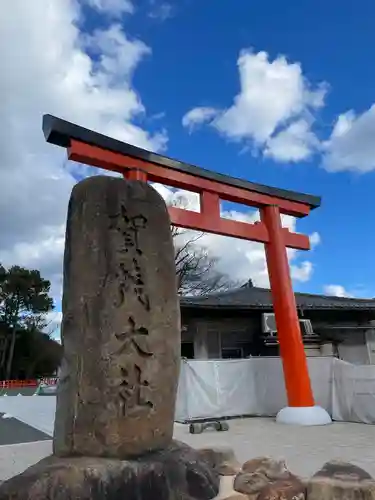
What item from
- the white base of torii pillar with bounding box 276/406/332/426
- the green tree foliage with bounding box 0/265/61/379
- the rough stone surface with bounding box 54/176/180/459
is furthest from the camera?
the green tree foliage with bounding box 0/265/61/379

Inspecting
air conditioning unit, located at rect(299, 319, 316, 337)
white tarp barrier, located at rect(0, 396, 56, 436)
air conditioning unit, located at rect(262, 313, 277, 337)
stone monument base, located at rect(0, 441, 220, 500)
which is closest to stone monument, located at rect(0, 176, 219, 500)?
stone monument base, located at rect(0, 441, 220, 500)

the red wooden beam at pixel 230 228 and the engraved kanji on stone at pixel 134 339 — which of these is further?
the red wooden beam at pixel 230 228

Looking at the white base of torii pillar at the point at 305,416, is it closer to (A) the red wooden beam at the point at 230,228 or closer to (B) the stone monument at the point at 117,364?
(A) the red wooden beam at the point at 230,228

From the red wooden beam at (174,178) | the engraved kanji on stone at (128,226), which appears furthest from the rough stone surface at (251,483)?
the red wooden beam at (174,178)

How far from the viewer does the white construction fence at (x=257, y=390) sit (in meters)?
9.00

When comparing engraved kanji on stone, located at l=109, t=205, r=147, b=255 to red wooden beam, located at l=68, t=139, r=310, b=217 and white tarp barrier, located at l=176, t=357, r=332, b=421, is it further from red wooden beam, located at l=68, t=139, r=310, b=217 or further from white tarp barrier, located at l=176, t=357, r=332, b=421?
white tarp barrier, located at l=176, t=357, r=332, b=421

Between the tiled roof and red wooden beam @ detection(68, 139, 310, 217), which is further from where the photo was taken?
the tiled roof

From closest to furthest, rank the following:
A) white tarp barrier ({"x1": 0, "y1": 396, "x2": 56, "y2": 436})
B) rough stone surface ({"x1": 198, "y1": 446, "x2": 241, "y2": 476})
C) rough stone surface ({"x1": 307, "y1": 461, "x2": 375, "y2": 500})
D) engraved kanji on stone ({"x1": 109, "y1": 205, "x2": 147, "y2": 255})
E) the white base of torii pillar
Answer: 1. rough stone surface ({"x1": 307, "y1": 461, "x2": 375, "y2": 500})
2. engraved kanji on stone ({"x1": 109, "y1": 205, "x2": 147, "y2": 255})
3. rough stone surface ({"x1": 198, "y1": 446, "x2": 241, "y2": 476})
4. the white base of torii pillar
5. white tarp barrier ({"x1": 0, "y1": 396, "x2": 56, "y2": 436})

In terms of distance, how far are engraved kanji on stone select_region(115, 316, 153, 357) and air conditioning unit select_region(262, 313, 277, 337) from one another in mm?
10268

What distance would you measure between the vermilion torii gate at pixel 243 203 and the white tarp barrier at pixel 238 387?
4.17 feet

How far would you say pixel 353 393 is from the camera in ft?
29.8

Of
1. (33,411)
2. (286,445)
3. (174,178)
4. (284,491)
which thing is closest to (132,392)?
(284,491)

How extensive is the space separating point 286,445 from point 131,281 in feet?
15.1

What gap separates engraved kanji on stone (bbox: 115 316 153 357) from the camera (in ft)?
10.4
